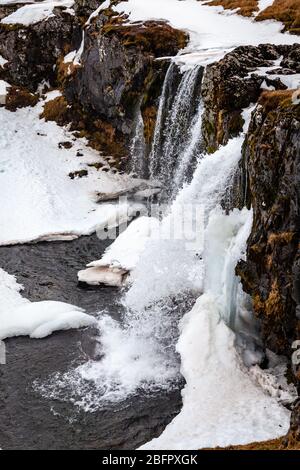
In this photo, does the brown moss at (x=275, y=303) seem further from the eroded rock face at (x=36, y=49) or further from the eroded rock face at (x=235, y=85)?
the eroded rock face at (x=36, y=49)

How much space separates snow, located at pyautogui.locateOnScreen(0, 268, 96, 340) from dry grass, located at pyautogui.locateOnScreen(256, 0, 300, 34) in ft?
60.7

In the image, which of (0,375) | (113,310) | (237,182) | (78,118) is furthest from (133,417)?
(78,118)

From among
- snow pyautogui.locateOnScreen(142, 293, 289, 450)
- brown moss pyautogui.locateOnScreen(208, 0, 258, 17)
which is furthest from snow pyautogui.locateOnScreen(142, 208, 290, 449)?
brown moss pyautogui.locateOnScreen(208, 0, 258, 17)

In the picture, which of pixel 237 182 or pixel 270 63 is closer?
pixel 237 182

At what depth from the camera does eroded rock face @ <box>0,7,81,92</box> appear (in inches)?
1439

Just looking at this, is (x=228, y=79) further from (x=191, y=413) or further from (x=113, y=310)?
(x=191, y=413)

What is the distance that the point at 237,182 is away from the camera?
590 inches

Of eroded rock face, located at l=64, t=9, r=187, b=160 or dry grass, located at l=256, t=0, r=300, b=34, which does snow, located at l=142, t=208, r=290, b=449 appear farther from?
dry grass, located at l=256, t=0, r=300, b=34

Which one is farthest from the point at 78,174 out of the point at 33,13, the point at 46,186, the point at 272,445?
the point at 272,445

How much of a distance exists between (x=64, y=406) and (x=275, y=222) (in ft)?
22.0

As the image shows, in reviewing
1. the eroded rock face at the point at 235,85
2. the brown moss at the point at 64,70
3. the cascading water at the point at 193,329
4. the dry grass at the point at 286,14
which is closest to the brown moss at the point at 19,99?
the brown moss at the point at 64,70

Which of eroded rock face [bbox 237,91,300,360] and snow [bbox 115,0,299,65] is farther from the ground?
snow [bbox 115,0,299,65]

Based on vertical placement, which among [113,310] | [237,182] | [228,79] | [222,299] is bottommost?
[113,310]

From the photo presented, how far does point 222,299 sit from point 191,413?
12.8 ft
